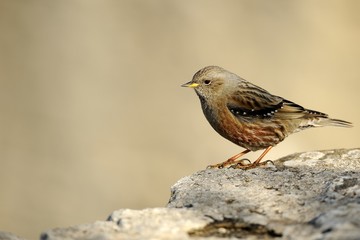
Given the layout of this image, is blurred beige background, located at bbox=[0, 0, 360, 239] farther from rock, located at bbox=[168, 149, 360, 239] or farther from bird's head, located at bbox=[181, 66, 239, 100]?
rock, located at bbox=[168, 149, 360, 239]

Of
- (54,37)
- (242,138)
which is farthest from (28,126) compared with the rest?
(242,138)

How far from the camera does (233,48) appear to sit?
13109 millimetres

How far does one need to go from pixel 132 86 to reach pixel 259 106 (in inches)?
234

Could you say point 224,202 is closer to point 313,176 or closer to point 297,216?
point 297,216

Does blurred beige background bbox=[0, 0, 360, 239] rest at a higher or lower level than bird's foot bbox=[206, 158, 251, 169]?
higher

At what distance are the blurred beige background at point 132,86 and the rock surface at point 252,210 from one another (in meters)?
6.64

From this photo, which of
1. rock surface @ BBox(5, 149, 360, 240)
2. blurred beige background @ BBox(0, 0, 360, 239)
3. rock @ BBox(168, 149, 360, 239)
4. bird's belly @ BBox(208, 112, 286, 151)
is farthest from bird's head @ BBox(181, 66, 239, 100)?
blurred beige background @ BBox(0, 0, 360, 239)

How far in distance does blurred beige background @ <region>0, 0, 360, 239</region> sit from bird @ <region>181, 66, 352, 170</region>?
14.5ft

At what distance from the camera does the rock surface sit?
3.48 metres

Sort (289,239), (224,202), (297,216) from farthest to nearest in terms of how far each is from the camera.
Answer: (224,202) → (297,216) → (289,239)

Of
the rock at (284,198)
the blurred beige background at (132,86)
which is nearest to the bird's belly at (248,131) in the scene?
the rock at (284,198)

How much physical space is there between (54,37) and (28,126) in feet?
6.39

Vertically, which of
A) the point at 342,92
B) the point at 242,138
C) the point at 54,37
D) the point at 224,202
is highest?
the point at 54,37

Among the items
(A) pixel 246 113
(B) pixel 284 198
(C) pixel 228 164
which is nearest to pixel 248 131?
(A) pixel 246 113
